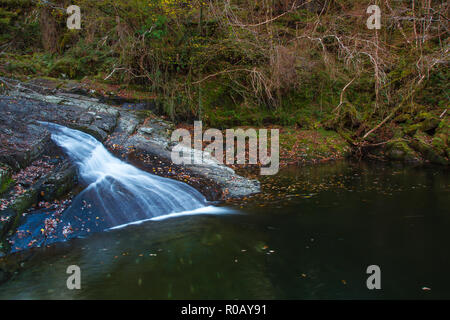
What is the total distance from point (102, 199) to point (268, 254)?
3718mm

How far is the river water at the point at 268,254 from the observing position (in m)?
4.37

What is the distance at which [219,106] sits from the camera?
15.1 meters

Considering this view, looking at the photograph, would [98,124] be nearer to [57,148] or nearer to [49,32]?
[57,148]

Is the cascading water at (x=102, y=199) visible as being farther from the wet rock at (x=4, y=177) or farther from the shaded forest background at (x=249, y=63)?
the shaded forest background at (x=249, y=63)

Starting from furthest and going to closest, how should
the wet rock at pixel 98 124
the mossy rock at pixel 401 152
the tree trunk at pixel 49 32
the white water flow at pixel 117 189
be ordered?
the tree trunk at pixel 49 32 → the mossy rock at pixel 401 152 → the wet rock at pixel 98 124 → the white water flow at pixel 117 189

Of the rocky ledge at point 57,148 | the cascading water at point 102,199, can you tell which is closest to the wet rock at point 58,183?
the rocky ledge at point 57,148

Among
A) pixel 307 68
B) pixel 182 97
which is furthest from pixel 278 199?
pixel 307 68

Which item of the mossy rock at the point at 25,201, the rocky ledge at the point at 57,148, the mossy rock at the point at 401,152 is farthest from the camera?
the mossy rock at the point at 401,152

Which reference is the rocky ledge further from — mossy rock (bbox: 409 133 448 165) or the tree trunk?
mossy rock (bbox: 409 133 448 165)

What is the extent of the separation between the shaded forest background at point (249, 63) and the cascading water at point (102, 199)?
563cm

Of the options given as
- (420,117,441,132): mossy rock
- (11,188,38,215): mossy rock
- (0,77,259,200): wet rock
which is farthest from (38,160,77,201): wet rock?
(420,117,441,132): mossy rock

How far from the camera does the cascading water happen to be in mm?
6141

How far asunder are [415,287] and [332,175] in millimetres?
6354

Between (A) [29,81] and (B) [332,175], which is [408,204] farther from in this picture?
(A) [29,81]
